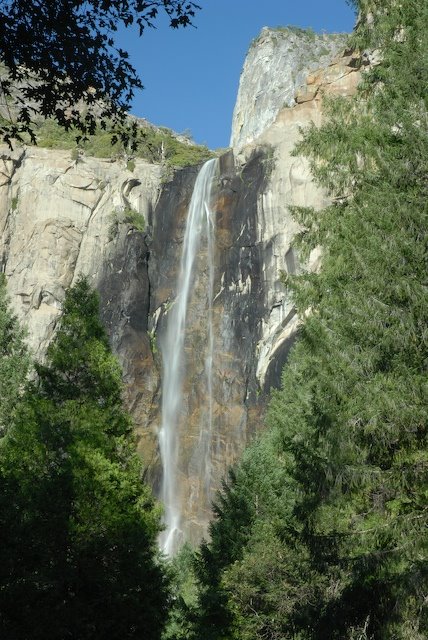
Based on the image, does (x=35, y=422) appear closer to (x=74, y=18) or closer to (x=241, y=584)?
(x=241, y=584)

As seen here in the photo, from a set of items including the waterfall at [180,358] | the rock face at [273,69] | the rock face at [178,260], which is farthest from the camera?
the rock face at [273,69]

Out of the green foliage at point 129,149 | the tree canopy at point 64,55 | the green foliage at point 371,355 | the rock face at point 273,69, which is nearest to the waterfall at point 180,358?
the green foliage at point 129,149

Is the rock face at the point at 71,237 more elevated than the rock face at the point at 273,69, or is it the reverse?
the rock face at the point at 273,69

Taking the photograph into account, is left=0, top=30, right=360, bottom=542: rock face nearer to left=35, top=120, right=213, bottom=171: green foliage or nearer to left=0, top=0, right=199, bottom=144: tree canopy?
left=35, top=120, right=213, bottom=171: green foliage

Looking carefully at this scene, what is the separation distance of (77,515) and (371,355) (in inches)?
208

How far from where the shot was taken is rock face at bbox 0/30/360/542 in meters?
33.8

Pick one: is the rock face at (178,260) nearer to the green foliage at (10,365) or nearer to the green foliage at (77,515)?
the green foliage at (10,365)

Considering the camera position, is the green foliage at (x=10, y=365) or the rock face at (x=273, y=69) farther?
the rock face at (x=273, y=69)

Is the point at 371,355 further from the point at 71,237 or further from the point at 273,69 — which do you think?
the point at 273,69

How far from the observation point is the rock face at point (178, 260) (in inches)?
1330

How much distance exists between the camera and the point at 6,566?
1004 cm

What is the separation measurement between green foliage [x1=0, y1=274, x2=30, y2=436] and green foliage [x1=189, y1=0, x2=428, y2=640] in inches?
367

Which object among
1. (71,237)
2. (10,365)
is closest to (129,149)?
(71,237)

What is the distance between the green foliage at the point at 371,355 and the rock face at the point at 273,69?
37120 millimetres
